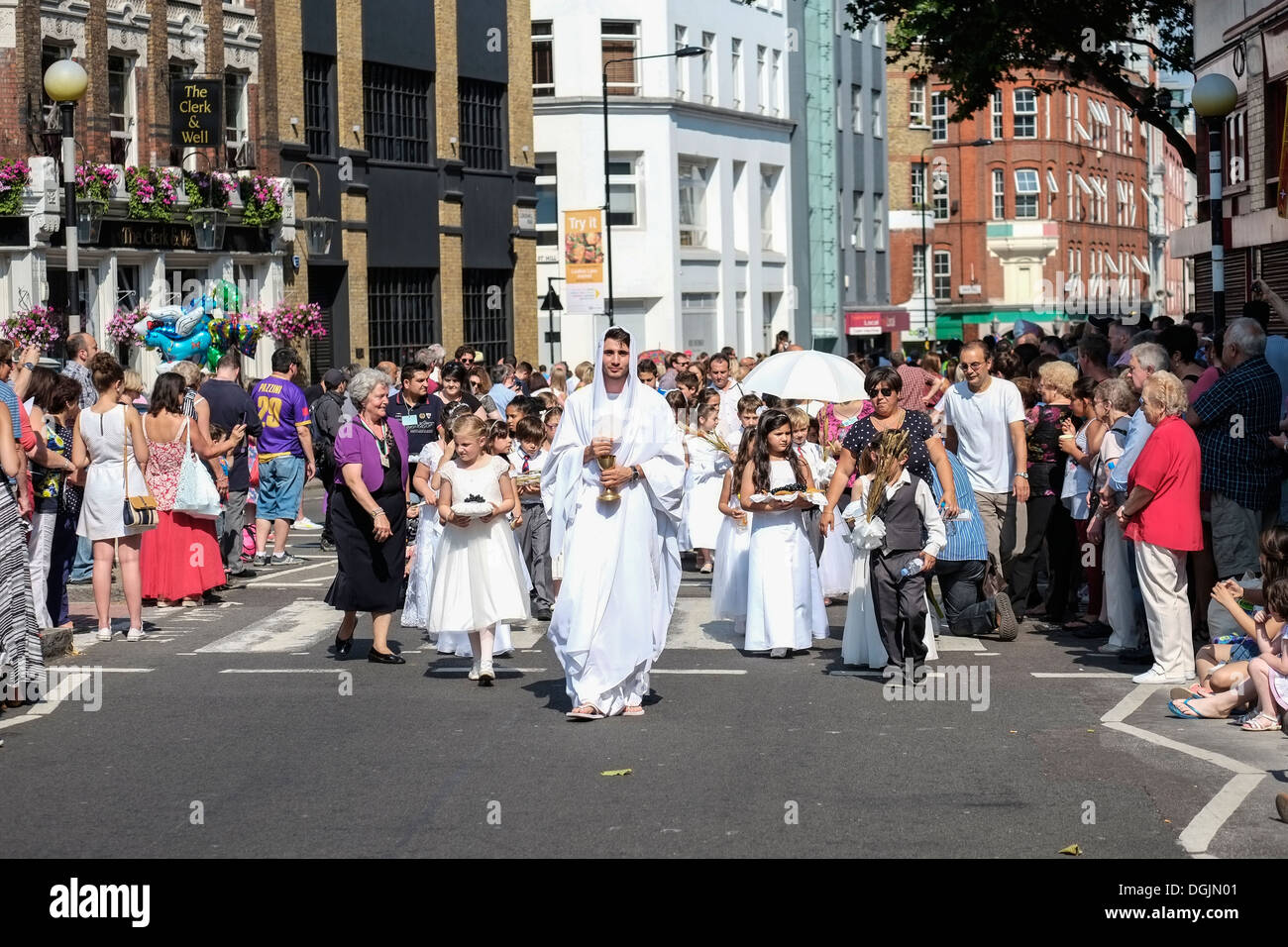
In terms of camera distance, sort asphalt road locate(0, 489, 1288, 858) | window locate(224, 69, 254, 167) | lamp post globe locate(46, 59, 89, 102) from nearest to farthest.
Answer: asphalt road locate(0, 489, 1288, 858) < lamp post globe locate(46, 59, 89, 102) < window locate(224, 69, 254, 167)

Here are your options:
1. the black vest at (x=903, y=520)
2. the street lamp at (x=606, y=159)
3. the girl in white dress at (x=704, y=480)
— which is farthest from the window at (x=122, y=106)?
the black vest at (x=903, y=520)

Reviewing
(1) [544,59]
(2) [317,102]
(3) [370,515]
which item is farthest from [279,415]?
(1) [544,59]

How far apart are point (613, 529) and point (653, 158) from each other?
143ft

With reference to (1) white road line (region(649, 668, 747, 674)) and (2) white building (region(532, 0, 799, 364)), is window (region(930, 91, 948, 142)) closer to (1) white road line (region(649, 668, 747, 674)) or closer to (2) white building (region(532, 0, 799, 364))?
(2) white building (region(532, 0, 799, 364))

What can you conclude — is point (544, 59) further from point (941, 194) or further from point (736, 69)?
point (941, 194)

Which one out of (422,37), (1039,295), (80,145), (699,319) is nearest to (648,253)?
(699,319)

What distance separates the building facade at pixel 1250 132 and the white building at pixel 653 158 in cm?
2422

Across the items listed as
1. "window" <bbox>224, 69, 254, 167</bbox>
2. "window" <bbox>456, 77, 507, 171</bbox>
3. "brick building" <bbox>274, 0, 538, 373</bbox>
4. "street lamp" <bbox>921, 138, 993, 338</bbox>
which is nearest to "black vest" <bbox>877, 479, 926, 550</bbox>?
"window" <bbox>224, 69, 254, 167</bbox>

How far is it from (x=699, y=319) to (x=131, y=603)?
42.9 metres

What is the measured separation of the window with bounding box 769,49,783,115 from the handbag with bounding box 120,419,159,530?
48.3 meters

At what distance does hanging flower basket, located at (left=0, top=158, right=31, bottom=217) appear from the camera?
30.2 meters

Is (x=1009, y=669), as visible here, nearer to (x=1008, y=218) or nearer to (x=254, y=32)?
(x=254, y=32)

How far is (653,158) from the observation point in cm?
5406

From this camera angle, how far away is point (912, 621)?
12.3 meters
